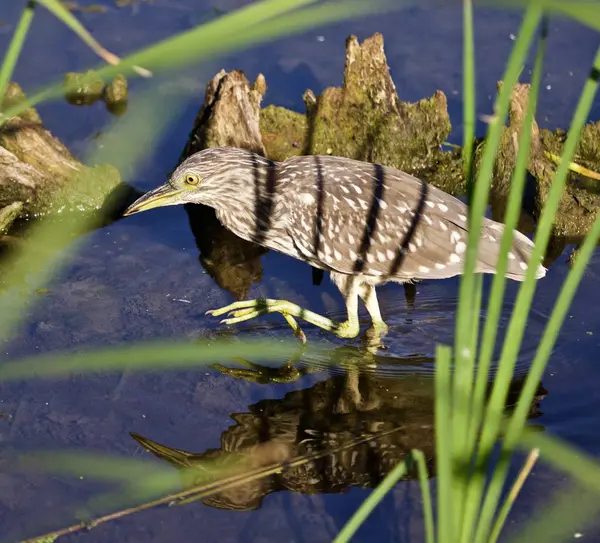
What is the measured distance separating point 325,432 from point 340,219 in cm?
140

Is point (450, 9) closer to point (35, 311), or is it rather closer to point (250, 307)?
point (250, 307)

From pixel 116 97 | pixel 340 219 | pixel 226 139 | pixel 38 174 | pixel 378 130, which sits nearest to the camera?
pixel 340 219

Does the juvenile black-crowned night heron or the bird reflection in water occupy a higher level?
the juvenile black-crowned night heron

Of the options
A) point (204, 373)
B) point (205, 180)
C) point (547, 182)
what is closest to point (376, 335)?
point (204, 373)

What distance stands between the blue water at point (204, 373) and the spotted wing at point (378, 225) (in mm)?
560

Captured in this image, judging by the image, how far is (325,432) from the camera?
217 inches

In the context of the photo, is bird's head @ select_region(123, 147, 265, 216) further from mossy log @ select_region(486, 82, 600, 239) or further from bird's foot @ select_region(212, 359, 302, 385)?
mossy log @ select_region(486, 82, 600, 239)

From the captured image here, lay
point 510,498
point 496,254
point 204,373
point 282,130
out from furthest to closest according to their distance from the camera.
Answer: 1. point 282,130
2. point 204,373
3. point 496,254
4. point 510,498

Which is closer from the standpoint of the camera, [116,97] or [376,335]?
[376,335]

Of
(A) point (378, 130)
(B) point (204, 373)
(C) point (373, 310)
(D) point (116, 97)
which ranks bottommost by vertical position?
(B) point (204, 373)

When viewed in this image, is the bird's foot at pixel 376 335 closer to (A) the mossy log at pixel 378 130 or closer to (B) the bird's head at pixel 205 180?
(B) the bird's head at pixel 205 180

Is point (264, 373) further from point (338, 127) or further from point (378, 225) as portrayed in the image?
point (338, 127)

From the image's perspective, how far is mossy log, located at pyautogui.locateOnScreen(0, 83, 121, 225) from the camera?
7516mm

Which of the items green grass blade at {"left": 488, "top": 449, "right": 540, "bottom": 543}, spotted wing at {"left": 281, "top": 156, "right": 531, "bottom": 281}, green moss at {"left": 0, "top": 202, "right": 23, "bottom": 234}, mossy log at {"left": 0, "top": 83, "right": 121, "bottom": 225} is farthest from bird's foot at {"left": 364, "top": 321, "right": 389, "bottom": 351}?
green grass blade at {"left": 488, "top": 449, "right": 540, "bottom": 543}
